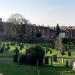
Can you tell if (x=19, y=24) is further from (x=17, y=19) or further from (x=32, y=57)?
(x=32, y=57)

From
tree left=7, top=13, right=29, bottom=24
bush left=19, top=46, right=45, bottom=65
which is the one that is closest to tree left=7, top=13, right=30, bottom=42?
tree left=7, top=13, right=29, bottom=24

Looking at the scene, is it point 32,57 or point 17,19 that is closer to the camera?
point 32,57

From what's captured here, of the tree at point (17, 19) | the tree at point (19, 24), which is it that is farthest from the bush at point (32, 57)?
the tree at point (17, 19)

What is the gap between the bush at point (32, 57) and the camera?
2595 centimetres

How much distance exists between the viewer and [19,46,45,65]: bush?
1022 inches

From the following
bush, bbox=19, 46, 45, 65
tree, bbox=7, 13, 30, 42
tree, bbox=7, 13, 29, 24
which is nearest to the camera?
bush, bbox=19, 46, 45, 65

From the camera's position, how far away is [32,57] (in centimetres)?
2581

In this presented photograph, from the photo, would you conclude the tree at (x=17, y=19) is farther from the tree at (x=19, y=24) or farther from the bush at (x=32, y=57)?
the bush at (x=32, y=57)

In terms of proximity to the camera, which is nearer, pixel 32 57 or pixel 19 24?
pixel 32 57

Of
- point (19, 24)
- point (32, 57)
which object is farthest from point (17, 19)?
point (32, 57)

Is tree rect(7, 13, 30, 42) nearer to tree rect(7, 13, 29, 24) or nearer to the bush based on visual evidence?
tree rect(7, 13, 29, 24)

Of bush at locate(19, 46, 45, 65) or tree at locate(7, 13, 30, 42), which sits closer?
bush at locate(19, 46, 45, 65)

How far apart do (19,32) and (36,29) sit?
965 inches

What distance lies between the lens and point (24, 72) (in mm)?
21625
